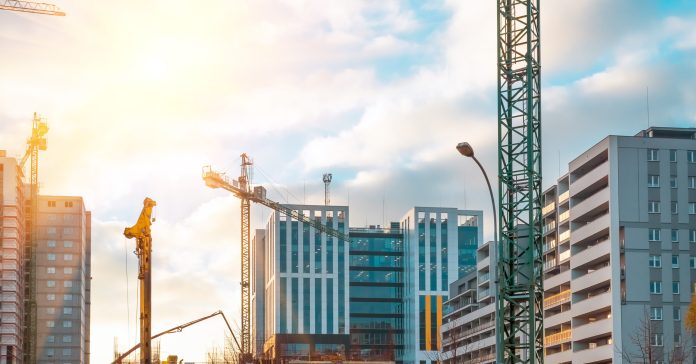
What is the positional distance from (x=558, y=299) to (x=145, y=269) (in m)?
125

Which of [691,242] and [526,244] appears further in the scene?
[691,242]

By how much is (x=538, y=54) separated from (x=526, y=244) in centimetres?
2814

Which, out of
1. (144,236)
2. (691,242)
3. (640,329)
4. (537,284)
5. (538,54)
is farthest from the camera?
(691,242)

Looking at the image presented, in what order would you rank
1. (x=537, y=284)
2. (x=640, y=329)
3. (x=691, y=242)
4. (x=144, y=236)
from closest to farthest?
(x=144, y=236), (x=537, y=284), (x=640, y=329), (x=691, y=242)

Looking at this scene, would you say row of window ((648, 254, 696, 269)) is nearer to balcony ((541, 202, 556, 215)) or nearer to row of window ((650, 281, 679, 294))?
row of window ((650, 281, 679, 294))

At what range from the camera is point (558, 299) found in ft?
532

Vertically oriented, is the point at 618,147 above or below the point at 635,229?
above

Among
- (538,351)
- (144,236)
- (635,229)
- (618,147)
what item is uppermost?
(618,147)

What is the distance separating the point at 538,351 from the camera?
6738 centimetres

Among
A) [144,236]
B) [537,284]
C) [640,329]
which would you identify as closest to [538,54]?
[537,284]

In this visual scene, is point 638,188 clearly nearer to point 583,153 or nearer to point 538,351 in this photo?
point 583,153

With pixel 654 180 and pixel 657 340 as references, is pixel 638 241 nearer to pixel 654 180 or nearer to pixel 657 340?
pixel 654 180

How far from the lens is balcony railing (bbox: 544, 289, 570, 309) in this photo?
520ft

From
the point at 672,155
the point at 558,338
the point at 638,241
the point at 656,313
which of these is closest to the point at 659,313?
the point at 656,313
